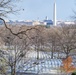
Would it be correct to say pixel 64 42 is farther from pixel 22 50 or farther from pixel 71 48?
pixel 22 50

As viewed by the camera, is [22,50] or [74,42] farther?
[74,42]

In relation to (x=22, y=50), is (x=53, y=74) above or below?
below

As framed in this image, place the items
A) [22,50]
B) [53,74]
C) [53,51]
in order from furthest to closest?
[53,51] < [53,74] < [22,50]

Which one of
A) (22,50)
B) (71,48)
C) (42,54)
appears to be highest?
(22,50)

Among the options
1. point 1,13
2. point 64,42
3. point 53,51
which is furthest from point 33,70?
point 1,13

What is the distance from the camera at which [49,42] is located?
49.6 m

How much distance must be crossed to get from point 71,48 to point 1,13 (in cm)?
3242

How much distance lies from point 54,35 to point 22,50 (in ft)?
90.3

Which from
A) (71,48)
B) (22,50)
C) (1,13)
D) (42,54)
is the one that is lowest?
(42,54)

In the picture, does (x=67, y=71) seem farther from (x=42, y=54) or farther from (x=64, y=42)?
(x=42, y=54)

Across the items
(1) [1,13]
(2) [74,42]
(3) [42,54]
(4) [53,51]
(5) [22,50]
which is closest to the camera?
(1) [1,13]

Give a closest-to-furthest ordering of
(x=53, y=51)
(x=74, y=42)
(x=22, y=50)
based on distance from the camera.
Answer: (x=22, y=50) < (x=74, y=42) < (x=53, y=51)

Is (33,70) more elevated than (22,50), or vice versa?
(22,50)

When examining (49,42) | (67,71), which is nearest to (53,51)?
(49,42)
